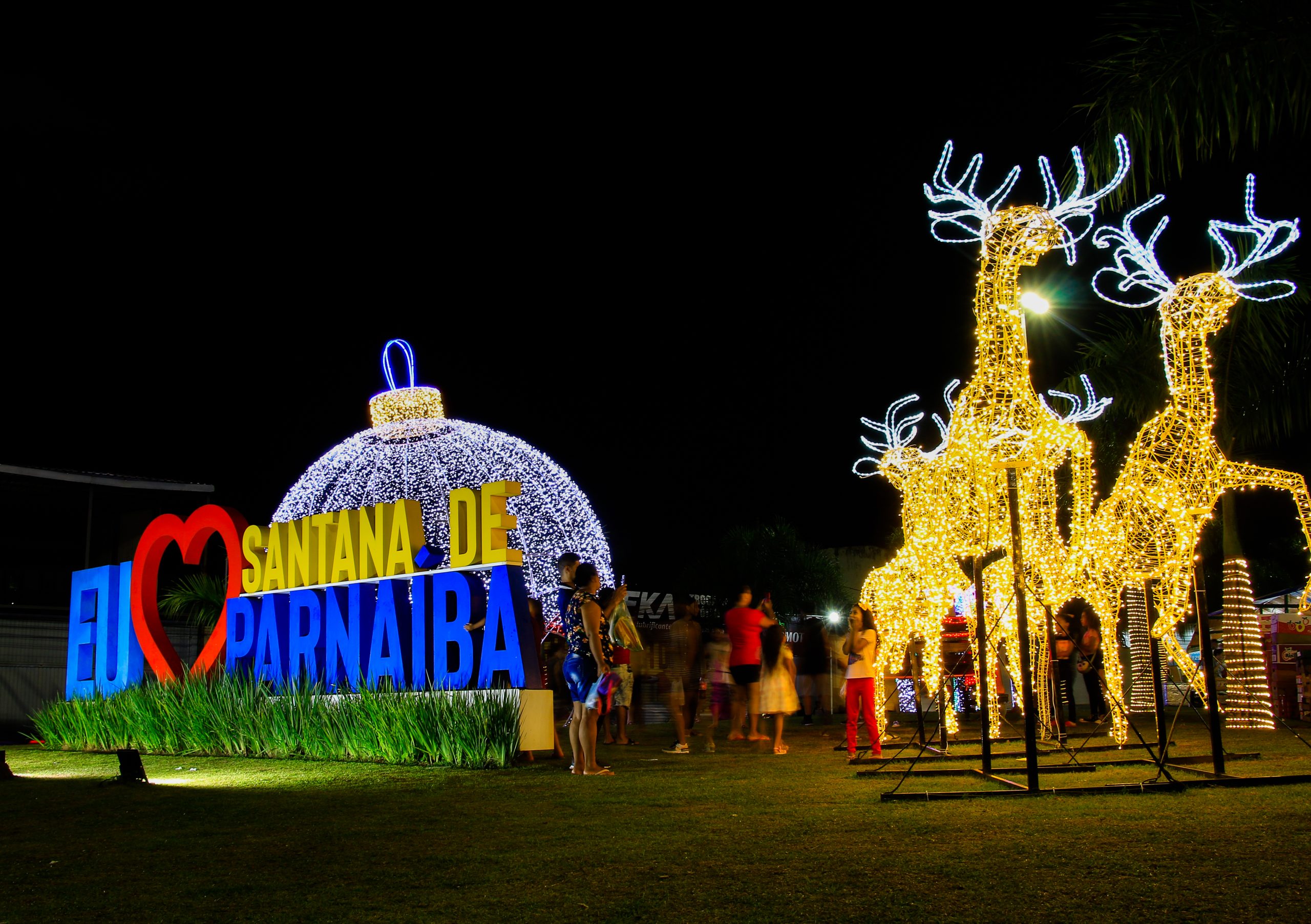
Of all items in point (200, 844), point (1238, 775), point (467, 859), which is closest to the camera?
point (467, 859)

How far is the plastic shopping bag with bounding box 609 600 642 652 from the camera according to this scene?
401 inches

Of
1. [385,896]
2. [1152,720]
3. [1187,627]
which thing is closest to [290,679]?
[385,896]

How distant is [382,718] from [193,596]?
8701mm

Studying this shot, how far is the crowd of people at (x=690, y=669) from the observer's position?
367 inches

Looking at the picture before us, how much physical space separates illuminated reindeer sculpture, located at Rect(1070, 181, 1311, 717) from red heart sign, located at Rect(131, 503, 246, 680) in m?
9.85

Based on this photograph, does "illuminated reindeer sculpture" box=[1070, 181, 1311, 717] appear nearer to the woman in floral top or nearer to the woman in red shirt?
the woman in red shirt

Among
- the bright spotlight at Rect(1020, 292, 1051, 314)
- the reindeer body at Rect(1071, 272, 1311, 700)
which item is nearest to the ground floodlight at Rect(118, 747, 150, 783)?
the bright spotlight at Rect(1020, 292, 1051, 314)

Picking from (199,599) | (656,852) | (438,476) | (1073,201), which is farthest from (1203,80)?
(199,599)

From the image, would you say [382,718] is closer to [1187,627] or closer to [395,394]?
[395,394]

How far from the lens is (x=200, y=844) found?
6.04m

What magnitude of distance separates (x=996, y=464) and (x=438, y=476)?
30.3ft

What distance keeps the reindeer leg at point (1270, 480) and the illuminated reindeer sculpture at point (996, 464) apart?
118 centimetres

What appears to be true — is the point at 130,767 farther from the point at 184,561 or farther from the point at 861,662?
the point at 861,662

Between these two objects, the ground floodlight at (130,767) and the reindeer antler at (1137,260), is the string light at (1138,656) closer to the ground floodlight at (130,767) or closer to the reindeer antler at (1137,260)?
the reindeer antler at (1137,260)
